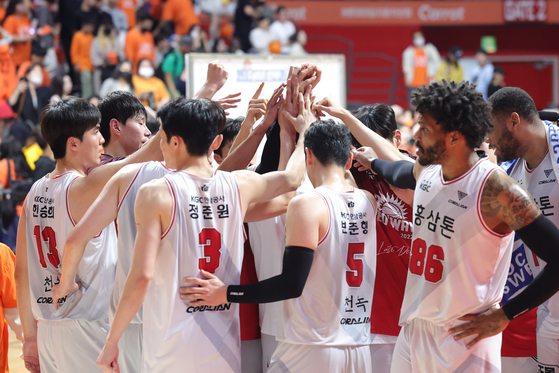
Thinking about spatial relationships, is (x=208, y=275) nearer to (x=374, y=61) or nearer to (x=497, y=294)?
(x=497, y=294)

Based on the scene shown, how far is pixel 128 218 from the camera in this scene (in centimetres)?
326

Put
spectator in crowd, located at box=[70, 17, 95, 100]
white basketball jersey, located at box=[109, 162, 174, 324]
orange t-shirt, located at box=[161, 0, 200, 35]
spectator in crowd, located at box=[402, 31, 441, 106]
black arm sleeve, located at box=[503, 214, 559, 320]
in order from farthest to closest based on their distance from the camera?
spectator in crowd, located at box=[402, 31, 441, 106]
orange t-shirt, located at box=[161, 0, 200, 35]
spectator in crowd, located at box=[70, 17, 95, 100]
white basketball jersey, located at box=[109, 162, 174, 324]
black arm sleeve, located at box=[503, 214, 559, 320]

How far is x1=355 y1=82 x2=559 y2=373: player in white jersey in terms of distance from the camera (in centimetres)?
270

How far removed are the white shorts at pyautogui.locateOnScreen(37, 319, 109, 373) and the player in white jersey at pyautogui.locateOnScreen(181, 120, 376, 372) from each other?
1.07 metres

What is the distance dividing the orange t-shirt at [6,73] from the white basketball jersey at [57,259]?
1031 centimetres

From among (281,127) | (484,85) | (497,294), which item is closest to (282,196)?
(281,127)

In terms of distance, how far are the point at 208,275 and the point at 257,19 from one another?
14871 mm

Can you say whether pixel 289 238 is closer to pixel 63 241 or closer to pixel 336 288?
pixel 336 288

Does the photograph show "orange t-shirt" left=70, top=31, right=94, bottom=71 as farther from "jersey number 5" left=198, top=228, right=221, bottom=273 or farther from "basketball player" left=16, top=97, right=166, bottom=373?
"jersey number 5" left=198, top=228, right=221, bottom=273

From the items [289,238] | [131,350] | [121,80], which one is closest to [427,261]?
[289,238]

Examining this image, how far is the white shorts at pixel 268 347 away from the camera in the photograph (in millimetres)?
3857

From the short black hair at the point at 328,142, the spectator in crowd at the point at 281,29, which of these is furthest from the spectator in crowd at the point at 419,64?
the short black hair at the point at 328,142

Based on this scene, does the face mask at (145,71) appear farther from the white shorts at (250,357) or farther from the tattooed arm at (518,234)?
the tattooed arm at (518,234)

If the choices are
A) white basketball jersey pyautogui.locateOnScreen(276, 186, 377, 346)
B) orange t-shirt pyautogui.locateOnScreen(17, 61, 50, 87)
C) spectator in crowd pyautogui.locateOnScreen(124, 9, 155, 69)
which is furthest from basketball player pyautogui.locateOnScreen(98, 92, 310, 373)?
spectator in crowd pyautogui.locateOnScreen(124, 9, 155, 69)
